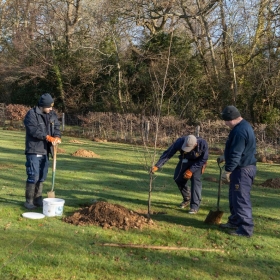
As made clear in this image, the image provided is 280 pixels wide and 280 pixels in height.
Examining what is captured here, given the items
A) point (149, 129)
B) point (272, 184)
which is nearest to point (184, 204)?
point (272, 184)

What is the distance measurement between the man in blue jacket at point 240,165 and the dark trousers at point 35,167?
315 cm

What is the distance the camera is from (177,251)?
5.23 m

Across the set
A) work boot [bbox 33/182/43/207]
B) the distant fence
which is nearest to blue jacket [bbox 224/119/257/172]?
work boot [bbox 33/182/43/207]

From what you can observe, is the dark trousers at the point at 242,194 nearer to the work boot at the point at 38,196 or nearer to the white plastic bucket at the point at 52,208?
the white plastic bucket at the point at 52,208

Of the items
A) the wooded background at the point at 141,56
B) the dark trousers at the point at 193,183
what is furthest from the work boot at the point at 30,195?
the wooded background at the point at 141,56

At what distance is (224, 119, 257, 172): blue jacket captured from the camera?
5.70 m

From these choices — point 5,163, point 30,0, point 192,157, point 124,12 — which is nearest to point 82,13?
point 30,0

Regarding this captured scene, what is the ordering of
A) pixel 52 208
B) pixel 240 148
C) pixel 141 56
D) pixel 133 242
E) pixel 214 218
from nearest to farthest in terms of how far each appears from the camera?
pixel 133 242, pixel 240 148, pixel 52 208, pixel 214 218, pixel 141 56

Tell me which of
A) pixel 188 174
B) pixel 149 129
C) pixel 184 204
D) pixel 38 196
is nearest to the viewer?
pixel 38 196

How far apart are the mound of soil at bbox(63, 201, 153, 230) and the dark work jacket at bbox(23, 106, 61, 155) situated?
52.5 inches

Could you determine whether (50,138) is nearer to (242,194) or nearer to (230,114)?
(230,114)

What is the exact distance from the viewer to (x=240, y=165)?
586 cm

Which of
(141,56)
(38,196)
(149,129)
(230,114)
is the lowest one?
(38,196)

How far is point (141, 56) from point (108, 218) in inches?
982
